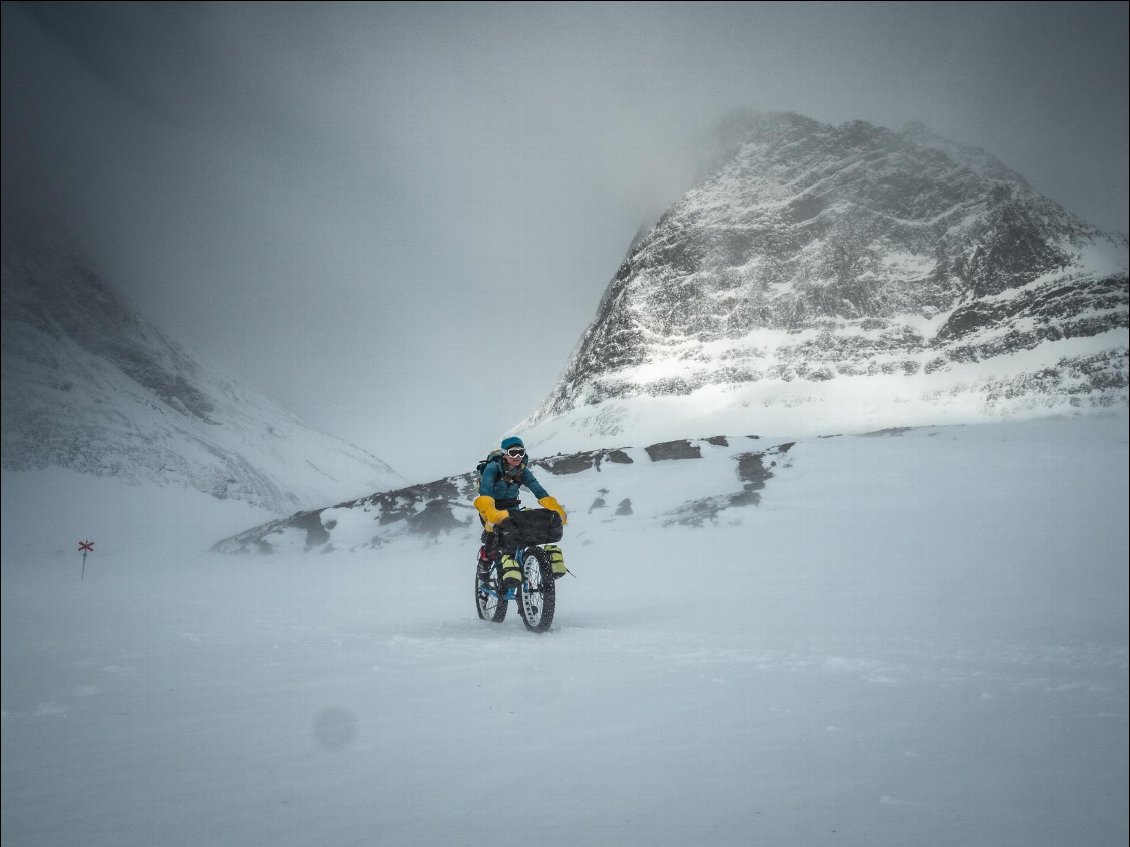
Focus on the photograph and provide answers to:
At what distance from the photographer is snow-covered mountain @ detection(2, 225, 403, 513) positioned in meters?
71.0

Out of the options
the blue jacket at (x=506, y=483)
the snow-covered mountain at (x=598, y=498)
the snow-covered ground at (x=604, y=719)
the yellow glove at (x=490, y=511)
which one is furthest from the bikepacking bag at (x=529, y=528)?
the snow-covered mountain at (x=598, y=498)

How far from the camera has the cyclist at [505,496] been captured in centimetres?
812

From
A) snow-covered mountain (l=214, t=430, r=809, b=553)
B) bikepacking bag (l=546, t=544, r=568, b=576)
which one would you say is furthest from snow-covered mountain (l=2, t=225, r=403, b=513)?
bikepacking bag (l=546, t=544, r=568, b=576)

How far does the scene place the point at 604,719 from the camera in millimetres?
4109

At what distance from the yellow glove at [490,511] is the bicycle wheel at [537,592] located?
61 centimetres

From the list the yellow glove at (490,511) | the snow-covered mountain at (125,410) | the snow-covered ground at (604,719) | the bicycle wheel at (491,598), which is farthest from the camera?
the snow-covered mountain at (125,410)

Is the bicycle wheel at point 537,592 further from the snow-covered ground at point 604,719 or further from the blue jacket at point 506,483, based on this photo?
the blue jacket at point 506,483

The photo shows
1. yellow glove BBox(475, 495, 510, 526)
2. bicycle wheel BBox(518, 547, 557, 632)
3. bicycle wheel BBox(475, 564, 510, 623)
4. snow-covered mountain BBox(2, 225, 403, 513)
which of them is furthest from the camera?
snow-covered mountain BBox(2, 225, 403, 513)

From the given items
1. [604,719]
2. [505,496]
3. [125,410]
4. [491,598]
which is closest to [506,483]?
[505,496]

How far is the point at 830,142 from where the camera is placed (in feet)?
501

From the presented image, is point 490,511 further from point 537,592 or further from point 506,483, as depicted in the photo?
point 537,592

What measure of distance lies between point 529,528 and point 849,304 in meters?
127

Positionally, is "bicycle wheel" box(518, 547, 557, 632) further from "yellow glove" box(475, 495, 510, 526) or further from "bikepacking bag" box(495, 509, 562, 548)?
"yellow glove" box(475, 495, 510, 526)

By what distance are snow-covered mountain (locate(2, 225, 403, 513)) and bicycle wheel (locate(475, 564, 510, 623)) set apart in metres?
76.4
